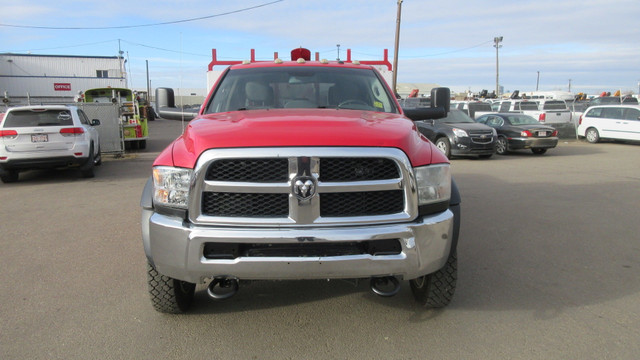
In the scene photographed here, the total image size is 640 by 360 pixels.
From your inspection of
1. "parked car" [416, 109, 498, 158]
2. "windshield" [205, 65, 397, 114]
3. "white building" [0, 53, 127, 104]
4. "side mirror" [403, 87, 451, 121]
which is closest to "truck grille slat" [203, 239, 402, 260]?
"windshield" [205, 65, 397, 114]

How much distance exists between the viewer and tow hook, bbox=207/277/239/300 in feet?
9.98

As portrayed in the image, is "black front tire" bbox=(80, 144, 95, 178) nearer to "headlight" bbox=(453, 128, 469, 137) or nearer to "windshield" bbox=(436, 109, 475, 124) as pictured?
"headlight" bbox=(453, 128, 469, 137)

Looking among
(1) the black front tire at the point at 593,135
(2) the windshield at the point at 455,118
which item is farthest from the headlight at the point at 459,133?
(1) the black front tire at the point at 593,135

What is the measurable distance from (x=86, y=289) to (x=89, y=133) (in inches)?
307

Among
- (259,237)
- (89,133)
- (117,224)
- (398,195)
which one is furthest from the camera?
(89,133)

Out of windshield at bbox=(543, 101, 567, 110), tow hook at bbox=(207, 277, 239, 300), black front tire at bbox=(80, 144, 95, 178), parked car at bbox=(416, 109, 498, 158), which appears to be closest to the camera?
tow hook at bbox=(207, 277, 239, 300)

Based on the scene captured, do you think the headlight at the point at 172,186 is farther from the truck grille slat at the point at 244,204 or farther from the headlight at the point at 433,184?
the headlight at the point at 433,184

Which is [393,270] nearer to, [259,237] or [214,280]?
[259,237]

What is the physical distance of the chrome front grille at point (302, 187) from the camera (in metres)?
2.81

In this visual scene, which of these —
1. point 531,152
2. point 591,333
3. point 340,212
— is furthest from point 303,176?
point 531,152

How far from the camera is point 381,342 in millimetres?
3176

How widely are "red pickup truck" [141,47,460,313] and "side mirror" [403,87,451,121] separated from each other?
1523mm

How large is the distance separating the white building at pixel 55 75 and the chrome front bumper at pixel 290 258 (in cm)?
2928

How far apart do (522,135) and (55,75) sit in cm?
3011
